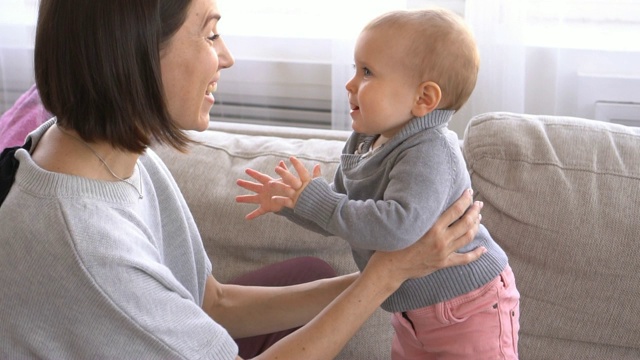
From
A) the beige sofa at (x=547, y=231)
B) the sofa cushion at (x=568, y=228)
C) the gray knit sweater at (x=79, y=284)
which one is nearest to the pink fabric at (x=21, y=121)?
the beige sofa at (x=547, y=231)

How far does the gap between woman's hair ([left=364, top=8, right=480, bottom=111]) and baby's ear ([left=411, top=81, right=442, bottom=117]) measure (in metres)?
0.01

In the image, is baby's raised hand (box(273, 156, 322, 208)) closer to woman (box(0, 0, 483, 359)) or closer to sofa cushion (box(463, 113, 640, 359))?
woman (box(0, 0, 483, 359))

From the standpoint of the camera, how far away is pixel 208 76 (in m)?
1.44

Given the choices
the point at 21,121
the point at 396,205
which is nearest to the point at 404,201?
the point at 396,205

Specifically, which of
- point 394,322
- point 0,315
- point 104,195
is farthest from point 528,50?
point 0,315

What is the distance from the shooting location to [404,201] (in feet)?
4.54

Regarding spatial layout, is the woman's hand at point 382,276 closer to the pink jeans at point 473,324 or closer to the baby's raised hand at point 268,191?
the pink jeans at point 473,324

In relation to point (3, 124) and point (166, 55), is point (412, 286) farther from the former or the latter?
point (3, 124)

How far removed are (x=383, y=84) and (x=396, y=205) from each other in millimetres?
215

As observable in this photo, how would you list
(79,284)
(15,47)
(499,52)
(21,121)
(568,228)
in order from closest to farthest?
(79,284), (568,228), (21,121), (499,52), (15,47)

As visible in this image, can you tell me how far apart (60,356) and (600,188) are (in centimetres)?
113

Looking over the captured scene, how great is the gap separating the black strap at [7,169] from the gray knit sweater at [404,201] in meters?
0.44

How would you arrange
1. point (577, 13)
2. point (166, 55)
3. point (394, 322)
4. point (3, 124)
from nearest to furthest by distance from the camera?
point (166, 55)
point (394, 322)
point (3, 124)
point (577, 13)

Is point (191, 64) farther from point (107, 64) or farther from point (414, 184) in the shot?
point (414, 184)
